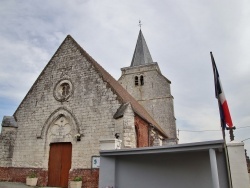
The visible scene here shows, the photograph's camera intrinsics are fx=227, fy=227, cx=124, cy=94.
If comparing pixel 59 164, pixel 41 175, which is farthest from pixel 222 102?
pixel 41 175

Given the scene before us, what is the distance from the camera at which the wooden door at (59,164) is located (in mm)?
11281

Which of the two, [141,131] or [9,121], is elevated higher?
[9,121]

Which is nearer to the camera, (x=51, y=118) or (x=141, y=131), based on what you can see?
(x=51, y=118)

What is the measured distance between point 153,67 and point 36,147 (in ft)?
52.6

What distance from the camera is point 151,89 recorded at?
942 inches

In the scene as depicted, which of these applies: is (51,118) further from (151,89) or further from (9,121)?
(151,89)

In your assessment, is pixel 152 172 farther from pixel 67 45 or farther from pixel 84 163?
pixel 67 45

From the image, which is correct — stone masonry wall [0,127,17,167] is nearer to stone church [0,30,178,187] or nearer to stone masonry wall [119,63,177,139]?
stone church [0,30,178,187]

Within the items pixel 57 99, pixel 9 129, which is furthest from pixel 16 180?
pixel 57 99

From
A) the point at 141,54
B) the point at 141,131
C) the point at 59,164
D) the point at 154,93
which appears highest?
the point at 141,54

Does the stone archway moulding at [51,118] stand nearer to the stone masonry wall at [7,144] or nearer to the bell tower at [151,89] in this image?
the stone masonry wall at [7,144]

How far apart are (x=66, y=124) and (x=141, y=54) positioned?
18.3 meters

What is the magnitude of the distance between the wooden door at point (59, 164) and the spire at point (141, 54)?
17.3 m

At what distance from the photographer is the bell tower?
72.8 feet
